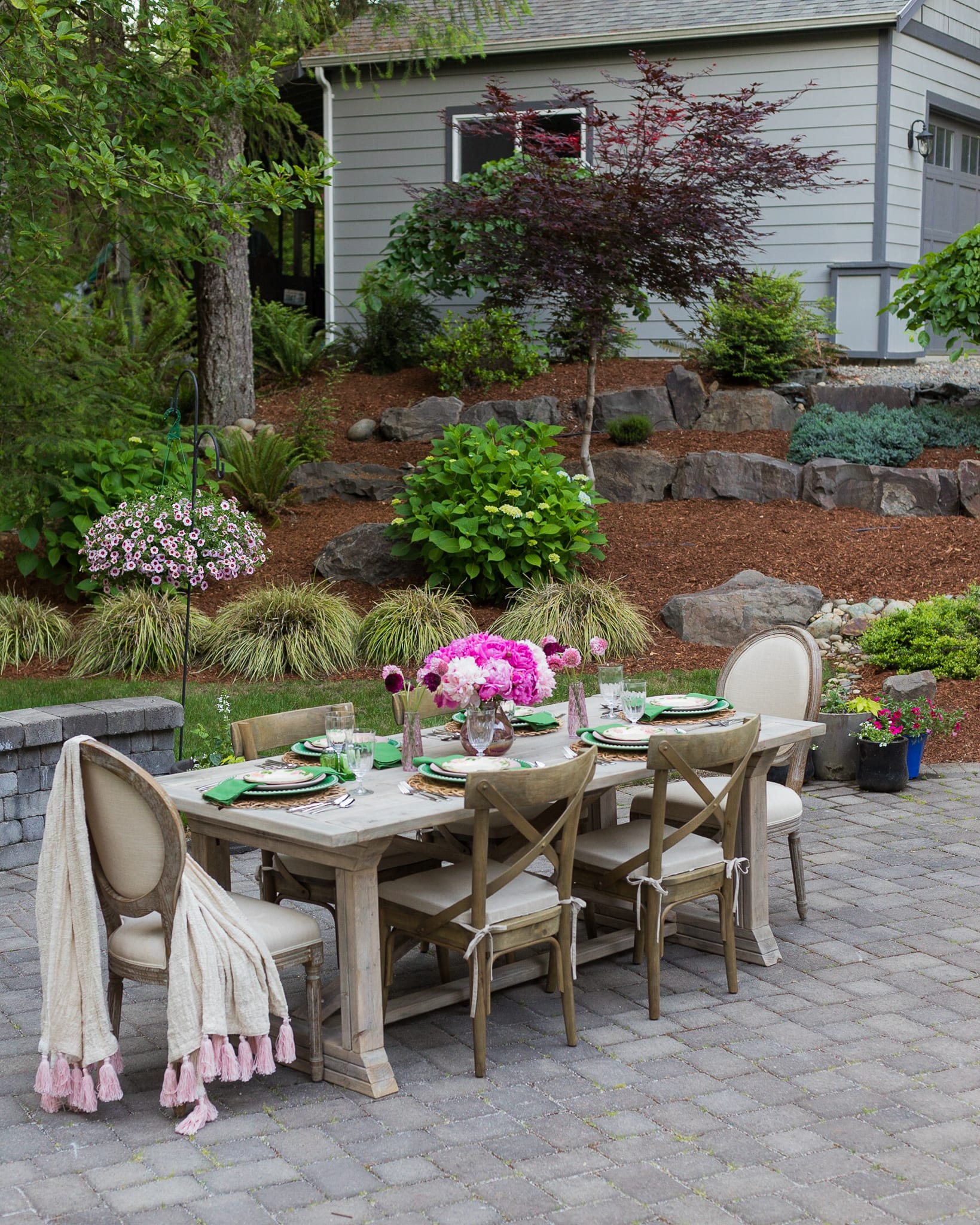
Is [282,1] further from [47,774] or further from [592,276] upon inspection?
[47,774]

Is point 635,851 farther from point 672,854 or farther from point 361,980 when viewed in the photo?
point 361,980

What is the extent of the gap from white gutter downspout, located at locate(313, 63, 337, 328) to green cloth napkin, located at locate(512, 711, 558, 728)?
12042 millimetres

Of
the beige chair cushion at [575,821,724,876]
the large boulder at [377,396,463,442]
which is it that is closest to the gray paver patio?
the beige chair cushion at [575,821,724,876]

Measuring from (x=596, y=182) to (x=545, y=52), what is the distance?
5.45 metres

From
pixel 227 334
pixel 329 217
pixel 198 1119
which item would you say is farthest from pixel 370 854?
pixel 329 217

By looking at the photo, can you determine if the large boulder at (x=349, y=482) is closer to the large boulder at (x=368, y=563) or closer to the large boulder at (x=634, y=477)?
the large boulder at (x=368, y=563)

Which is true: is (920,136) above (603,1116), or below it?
above

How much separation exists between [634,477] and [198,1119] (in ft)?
29.6

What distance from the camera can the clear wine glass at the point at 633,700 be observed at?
4926mm

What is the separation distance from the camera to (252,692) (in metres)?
8.69

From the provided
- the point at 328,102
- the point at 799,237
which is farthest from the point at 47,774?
the point at 328,102

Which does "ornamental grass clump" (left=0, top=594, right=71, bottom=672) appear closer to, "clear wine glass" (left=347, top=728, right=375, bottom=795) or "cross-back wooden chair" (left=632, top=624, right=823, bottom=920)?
"cross-back wooden chair" (left=632, top=624, right=823, bottom=920)

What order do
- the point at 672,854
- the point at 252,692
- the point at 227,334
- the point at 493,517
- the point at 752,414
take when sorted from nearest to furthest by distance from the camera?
the point at 672,854 → the point at 252,692 → the point at 493,517 → the point at 227,334 → the point at 752,414

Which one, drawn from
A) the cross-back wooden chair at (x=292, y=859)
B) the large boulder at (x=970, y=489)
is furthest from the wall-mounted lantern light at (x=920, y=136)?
the cross-back wooden chair at (x=292, y=859)
